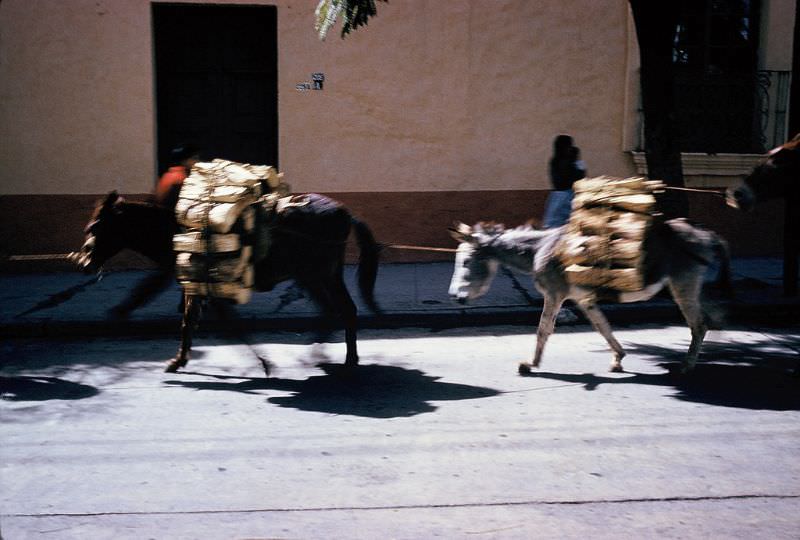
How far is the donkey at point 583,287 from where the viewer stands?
647 centimetres

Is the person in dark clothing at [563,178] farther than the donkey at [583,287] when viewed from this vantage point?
Yes

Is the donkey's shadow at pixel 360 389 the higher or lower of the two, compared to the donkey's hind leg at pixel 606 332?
lower

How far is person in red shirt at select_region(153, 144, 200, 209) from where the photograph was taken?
762 centimetres

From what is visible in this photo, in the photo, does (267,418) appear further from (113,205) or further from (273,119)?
(273,119)

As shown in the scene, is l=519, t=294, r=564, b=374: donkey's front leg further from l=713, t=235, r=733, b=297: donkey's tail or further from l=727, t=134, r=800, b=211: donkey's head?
l=727, t=134, r=800, b=211: donkey's head

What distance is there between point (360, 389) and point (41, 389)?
239 cm

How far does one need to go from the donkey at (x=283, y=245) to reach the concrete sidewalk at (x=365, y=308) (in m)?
1.72

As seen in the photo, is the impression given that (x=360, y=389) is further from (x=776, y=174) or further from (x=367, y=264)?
(x=776, y=174)

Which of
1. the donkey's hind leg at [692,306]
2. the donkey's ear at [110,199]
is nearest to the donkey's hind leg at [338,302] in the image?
the donkey's ear at [110,199]

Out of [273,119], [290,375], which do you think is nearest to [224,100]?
[273,119]

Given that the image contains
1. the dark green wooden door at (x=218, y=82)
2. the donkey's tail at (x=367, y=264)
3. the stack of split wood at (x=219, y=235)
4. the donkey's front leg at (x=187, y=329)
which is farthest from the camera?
the dark green wooden door at (x=218, y=82)

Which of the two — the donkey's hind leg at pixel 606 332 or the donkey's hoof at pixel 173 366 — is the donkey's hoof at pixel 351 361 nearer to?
the donkey's hoof at pixel 173 366

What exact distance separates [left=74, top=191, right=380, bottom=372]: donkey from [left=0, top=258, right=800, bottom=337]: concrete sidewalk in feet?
5.65

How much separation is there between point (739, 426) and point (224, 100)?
28.1ft
